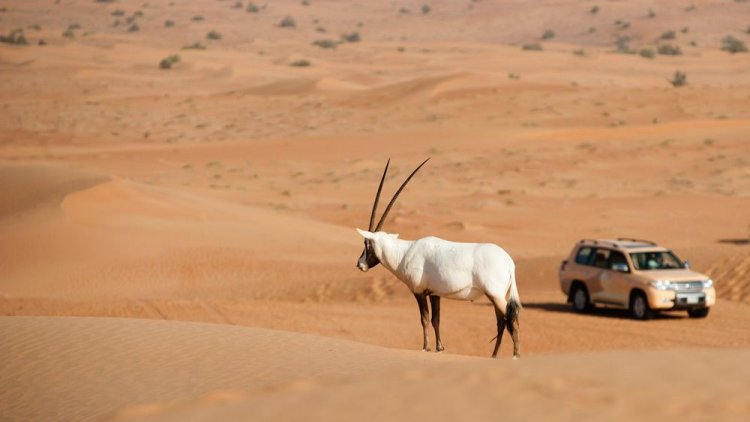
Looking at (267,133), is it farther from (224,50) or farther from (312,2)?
(312,2)

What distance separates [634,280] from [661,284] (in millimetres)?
538

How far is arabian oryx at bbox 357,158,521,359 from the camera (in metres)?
14.8

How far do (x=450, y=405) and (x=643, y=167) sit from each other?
1524 inches

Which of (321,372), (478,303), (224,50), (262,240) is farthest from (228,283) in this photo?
(224,50)

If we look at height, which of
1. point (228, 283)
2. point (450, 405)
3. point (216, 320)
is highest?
point (450, 405)

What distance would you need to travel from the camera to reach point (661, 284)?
21.7m

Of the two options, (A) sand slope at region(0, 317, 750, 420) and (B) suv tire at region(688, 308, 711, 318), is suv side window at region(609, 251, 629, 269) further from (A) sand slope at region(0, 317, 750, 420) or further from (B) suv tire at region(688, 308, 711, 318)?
(A) sand slope at region(0, 317, 750, 420)

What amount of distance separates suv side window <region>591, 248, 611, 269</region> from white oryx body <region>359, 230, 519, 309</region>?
8.18 m

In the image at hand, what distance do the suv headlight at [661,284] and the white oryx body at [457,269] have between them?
7.27m

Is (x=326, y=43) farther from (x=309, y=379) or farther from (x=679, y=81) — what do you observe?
(x=309, y=379)

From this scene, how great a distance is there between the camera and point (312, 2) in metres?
131

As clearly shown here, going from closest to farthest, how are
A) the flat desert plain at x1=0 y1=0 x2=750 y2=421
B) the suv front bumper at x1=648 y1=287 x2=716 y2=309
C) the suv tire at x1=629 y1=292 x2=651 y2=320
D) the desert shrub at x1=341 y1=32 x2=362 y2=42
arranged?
the flat desert plain at x1=0 y1=0 x2=750 y2=421 → the suv front bumper at x1=648 y1=287 x2=716 y2=309 → the suv tire at x1=629 y1=292 x2=651 y2=320 → the desert shrub at x1=341 y1=32 x2=362 y2=42

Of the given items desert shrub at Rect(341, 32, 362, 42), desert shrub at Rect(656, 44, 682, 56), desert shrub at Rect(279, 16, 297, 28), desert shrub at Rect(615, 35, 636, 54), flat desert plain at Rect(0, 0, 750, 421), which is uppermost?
flat desert plain at Rect(0, 0, 750, 421)

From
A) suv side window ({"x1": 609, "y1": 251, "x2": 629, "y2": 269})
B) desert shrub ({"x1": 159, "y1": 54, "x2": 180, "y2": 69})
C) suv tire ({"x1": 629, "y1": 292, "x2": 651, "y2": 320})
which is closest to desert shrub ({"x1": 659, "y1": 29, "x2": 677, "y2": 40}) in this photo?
desert shrub ({"x1": 159, "y1": 54, "x2": 180, "y2": 69})
